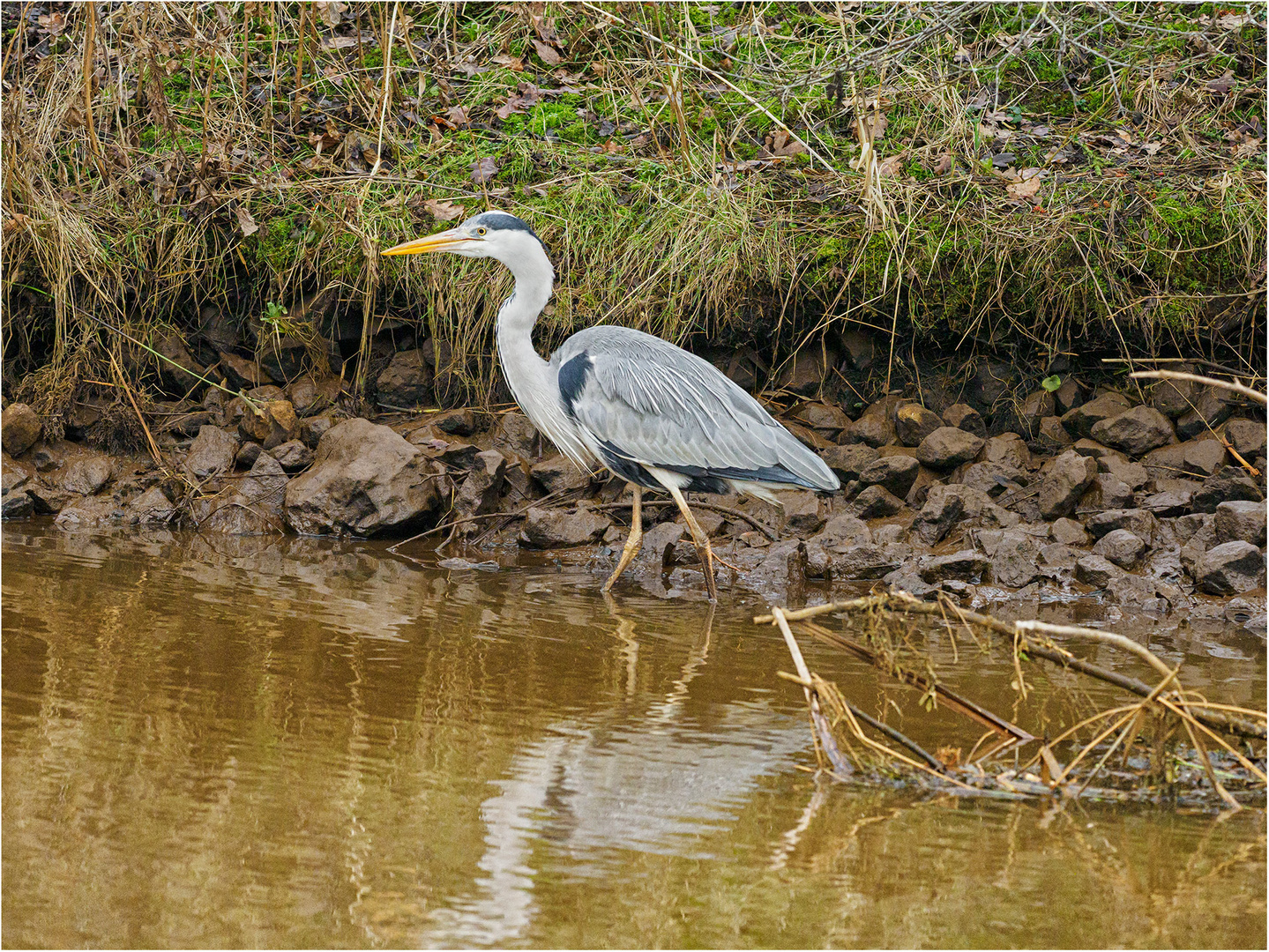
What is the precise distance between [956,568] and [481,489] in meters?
2.23

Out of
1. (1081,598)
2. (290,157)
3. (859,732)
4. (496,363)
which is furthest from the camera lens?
(290,157)

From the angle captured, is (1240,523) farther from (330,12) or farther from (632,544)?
(330,12)

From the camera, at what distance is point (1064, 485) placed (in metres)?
6.14

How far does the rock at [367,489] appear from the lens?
6.48m

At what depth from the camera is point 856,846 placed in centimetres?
284

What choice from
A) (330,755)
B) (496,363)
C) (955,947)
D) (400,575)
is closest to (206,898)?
(330,755)

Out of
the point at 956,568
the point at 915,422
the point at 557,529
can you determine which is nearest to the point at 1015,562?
the point at 956,568

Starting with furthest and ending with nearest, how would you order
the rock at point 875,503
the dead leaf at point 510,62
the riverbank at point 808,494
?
the dead leaf at point 510,62, the rock at point 875,503, the riverbank at point 808,494

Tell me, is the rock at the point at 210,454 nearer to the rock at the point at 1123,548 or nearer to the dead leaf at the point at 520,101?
the dead leaf at the point at 520,101

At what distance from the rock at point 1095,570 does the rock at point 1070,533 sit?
0.78 ft

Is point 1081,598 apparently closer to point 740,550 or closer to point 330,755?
point 740,550

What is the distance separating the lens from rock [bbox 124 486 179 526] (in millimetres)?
6723

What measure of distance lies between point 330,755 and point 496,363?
3839mm

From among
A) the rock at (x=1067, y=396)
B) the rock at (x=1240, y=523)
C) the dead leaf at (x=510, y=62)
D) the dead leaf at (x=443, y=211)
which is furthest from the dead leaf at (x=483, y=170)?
the rock at (x=1240, y=523)
